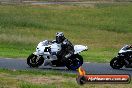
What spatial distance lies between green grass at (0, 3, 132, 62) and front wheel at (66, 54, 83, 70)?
4.33 metres

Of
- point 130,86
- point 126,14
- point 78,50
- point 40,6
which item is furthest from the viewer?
point 40,6

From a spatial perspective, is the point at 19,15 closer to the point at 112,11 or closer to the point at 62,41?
the point at 112,11

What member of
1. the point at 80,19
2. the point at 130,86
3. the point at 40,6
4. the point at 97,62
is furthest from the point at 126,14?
the point at 130,86

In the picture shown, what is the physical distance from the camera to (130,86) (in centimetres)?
1477

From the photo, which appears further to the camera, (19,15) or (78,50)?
(19,15)

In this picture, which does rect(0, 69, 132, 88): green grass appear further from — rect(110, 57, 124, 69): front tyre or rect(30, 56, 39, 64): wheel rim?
rect(110, 57, 124, 69): front tyre

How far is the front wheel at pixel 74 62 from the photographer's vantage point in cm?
1973

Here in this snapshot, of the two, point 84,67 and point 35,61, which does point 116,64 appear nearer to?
point 84,67

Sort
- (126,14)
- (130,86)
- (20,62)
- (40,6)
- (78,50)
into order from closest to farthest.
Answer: (130,86)
(78,50)
(20,62)
(126,14)
(40,6)

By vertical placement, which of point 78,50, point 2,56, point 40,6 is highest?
point 78,50

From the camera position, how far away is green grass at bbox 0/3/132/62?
33.4 meters

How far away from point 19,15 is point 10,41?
23.1 m

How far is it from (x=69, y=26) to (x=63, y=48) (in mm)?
30699

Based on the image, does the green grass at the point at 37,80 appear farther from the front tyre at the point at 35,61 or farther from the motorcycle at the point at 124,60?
the motorcycle at the point at 124,60
